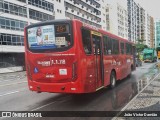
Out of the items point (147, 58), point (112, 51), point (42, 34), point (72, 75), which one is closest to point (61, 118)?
point (72, 75)

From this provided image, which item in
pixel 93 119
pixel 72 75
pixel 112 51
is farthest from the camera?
pixel 112 51

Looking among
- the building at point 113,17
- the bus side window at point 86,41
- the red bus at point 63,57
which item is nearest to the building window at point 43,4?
the red bus at point 63,57

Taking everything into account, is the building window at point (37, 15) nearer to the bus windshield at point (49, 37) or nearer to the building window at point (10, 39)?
the building window at point (10, 39)

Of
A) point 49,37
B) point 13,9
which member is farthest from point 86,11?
point 49,37

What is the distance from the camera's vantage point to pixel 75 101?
892cm

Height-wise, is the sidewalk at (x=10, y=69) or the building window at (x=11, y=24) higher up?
the building window at (x=11, y=24)

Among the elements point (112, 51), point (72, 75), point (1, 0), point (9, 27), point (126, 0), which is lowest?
point (72, 75)

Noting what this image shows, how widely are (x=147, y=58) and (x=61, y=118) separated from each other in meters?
44.1

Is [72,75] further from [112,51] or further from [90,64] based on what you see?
[112,51]

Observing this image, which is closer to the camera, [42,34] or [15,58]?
[42,34]

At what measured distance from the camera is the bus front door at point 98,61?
9.13m

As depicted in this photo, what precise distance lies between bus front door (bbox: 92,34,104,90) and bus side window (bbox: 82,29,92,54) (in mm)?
518

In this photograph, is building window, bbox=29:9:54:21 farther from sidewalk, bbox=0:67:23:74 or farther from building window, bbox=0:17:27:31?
sidewalk, bbox=0:67:23:74

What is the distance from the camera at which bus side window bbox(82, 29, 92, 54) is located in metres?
8.22
